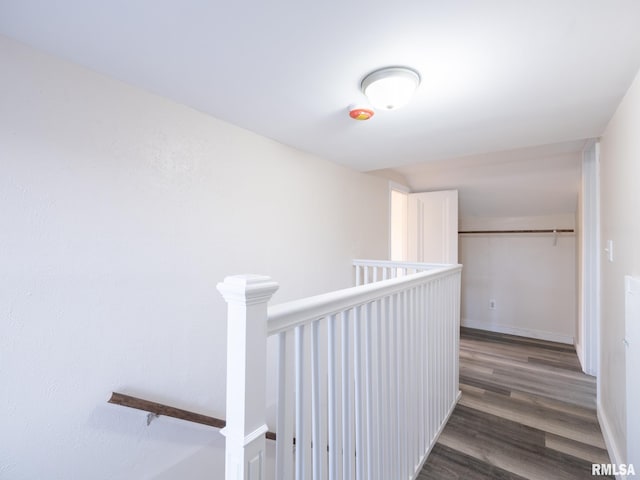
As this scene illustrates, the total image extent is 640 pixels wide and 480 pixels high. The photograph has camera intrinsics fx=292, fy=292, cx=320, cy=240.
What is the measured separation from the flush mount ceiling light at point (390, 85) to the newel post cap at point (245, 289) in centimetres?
106

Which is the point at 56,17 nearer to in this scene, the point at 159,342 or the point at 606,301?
the point at 159,342

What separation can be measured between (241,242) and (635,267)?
2.07 m

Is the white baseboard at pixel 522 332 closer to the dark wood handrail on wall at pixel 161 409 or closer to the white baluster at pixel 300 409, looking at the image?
the dark wood handrail on wall at pixel 161 409

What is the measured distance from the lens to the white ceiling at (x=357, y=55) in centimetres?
95

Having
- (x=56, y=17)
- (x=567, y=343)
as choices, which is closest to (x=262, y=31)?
(x=56, y=17)

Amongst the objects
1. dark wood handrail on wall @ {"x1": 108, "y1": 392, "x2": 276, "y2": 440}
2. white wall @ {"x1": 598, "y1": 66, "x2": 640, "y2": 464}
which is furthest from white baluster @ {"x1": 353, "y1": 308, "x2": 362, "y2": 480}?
white wall @ {"x1": 598, "y1": 66, "x2": 640, "y2": 464}

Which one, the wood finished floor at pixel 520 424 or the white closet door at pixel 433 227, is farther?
the white closet door at pixel 433 227

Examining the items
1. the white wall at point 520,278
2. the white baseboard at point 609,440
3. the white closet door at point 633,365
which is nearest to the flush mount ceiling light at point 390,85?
the white closet door at point 633,365

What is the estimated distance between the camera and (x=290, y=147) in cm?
234

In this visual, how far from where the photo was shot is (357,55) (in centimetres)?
116

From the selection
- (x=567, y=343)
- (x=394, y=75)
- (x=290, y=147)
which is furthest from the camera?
(x=567, y=343)

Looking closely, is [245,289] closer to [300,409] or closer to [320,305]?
[320,305]

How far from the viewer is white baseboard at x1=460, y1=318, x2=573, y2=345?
368 cm

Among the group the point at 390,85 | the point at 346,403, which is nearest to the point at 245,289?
the point at 346,403
